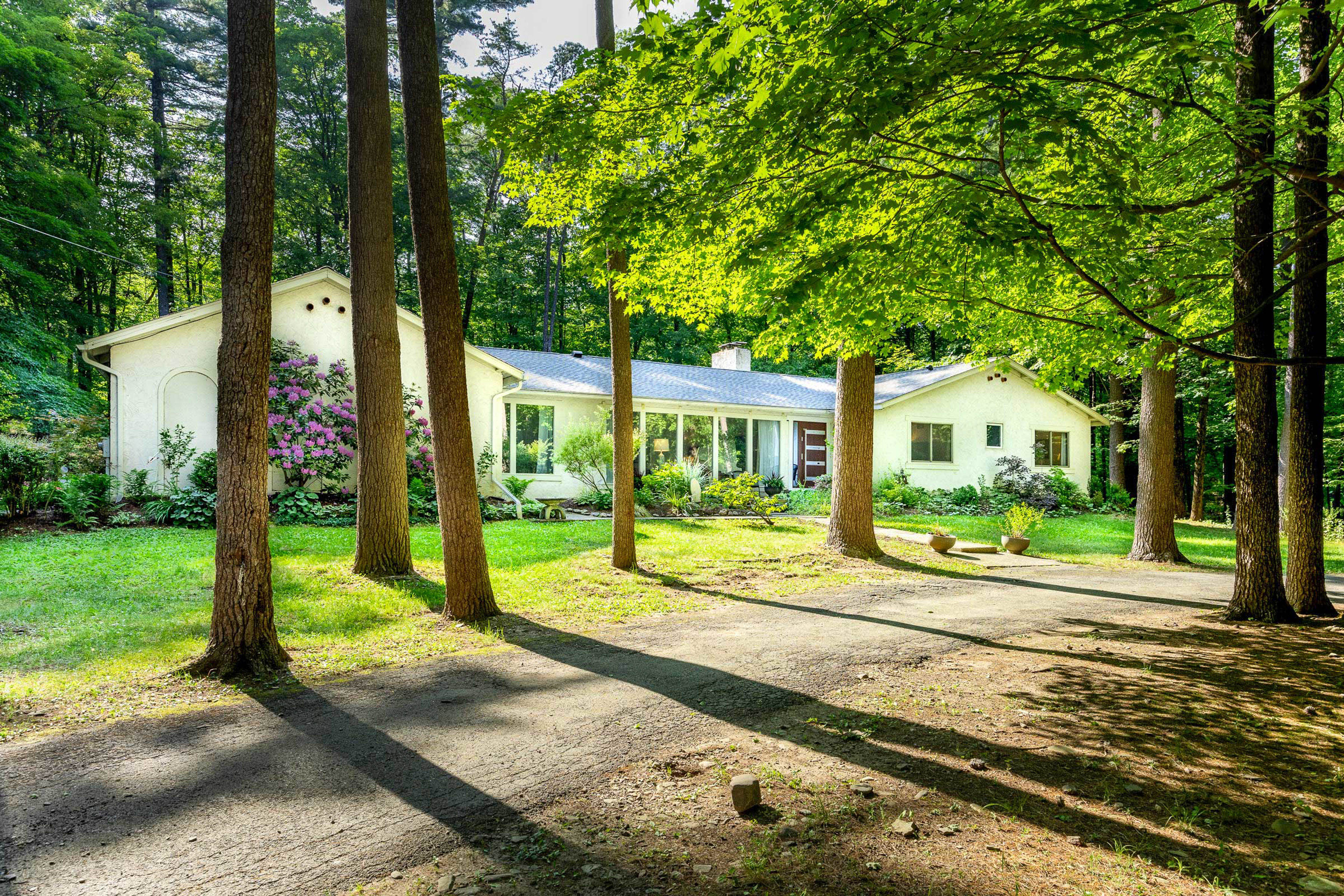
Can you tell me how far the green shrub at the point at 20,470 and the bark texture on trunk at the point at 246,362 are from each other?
9382 millimetres

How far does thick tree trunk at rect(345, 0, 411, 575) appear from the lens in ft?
26.6

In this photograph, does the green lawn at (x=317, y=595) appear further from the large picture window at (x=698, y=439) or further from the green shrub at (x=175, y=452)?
the large picture window at (x=698, y=439)

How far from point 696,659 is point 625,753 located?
1.74 metres

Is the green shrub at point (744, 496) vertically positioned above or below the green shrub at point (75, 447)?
below

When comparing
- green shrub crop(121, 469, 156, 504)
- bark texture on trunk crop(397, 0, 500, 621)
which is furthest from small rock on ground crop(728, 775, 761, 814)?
green shrub crop(121, 469, 156, 504)

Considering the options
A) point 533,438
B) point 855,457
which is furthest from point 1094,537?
point 533,438

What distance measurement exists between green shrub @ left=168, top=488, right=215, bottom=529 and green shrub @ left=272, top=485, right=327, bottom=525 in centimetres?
99

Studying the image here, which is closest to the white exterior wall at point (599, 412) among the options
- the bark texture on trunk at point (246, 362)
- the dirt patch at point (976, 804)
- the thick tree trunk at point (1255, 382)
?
the bark texture on trunk at point (246, 362)

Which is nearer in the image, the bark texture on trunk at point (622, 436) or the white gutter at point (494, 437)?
the bark texture on trunk at point (622, 436)

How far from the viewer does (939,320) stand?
26.0 ft

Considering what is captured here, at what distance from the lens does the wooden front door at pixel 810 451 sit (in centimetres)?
2066

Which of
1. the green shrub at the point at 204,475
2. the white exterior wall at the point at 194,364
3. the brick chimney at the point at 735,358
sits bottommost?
the green shrub at the point at 204,475

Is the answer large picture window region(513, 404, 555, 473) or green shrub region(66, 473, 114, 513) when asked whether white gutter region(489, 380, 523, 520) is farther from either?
green shrub region(66, 473, 114, 513)

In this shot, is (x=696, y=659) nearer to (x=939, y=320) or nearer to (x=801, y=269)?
(x=801, y=269)
